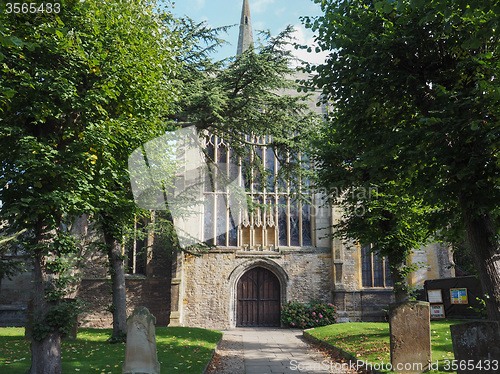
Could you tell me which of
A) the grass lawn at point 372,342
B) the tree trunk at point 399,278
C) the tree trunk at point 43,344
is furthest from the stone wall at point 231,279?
the tree trunk at point 43,344

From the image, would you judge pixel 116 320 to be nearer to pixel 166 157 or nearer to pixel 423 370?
pixel 166 157

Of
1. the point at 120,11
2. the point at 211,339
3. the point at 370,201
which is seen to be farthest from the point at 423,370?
the point at 120,11

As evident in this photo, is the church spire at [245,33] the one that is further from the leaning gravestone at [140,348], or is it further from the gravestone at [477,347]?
the gravestone at [477,347]

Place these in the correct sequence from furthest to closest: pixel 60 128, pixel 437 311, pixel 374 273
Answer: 1. pixel 374 273
2. pixel 437 311
3. pixel 60 128

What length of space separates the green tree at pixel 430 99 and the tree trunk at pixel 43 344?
21.2 ft

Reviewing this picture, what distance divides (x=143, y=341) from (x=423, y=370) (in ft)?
17.4

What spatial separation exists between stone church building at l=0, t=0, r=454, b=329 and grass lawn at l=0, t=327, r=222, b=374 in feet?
17.2

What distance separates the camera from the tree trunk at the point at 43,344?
7.17 meters

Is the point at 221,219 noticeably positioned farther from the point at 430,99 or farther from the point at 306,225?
the point at 430,99

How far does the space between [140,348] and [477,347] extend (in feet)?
17.5

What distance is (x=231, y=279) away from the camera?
66.5 feet

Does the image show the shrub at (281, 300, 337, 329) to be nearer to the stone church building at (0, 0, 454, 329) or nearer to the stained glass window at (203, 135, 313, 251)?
the stone church building at (0, 0, 454, 329)

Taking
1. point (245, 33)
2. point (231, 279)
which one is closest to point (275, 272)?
point (231, 279)

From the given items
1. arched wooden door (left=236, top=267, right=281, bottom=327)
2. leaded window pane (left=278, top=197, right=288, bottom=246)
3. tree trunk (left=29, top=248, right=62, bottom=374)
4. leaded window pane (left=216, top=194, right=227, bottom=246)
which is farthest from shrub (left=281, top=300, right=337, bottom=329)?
tree trunk (left=29, top=248, right=62, bottom=374)
